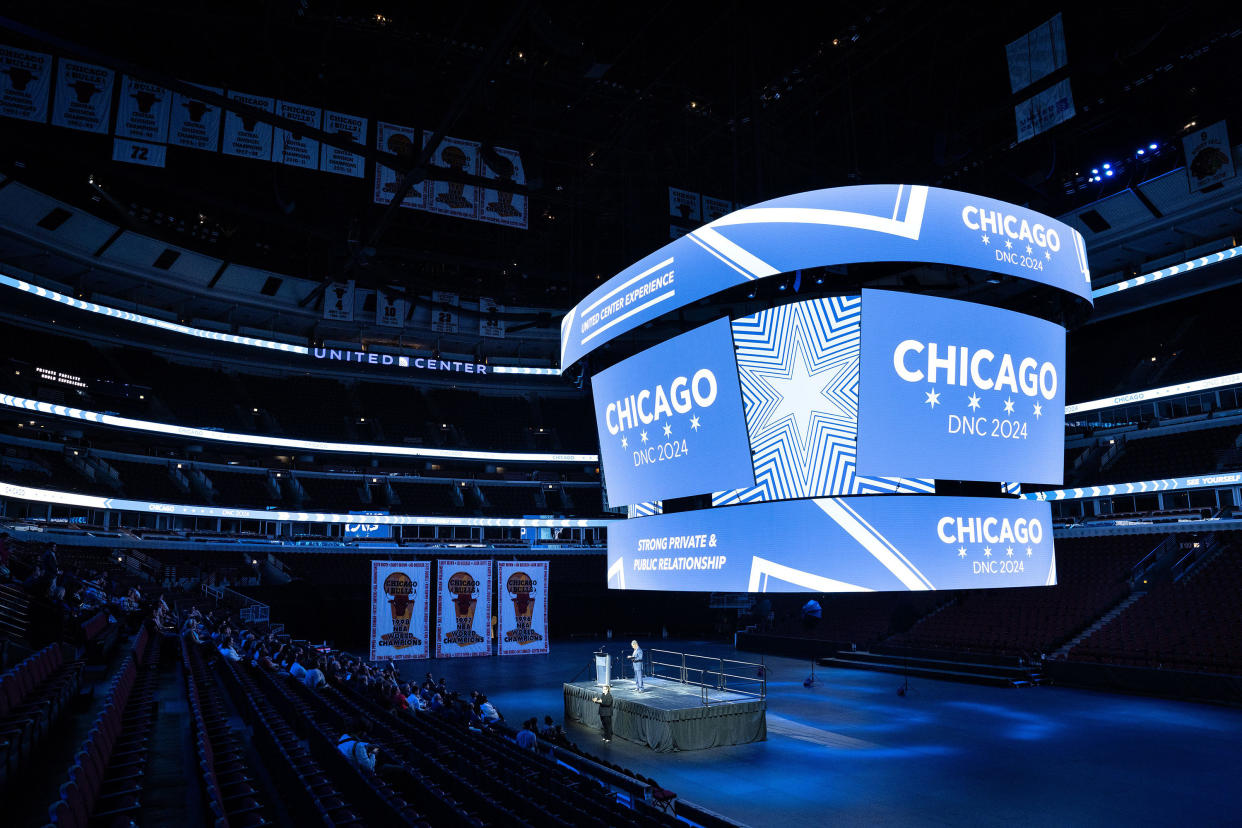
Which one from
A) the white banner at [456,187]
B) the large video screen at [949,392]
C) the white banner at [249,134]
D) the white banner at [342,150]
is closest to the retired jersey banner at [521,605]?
the white banner at [456,187]

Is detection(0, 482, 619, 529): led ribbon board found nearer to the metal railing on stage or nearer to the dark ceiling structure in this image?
the metal railing on stage

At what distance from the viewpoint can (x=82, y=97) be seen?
47.1ft

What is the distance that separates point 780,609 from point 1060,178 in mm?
24295

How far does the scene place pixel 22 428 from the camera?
109 feet

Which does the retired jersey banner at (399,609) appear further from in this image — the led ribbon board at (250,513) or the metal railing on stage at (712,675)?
the metal railing on stage at (712,675)

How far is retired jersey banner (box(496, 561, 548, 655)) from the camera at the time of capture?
29250 millimetres

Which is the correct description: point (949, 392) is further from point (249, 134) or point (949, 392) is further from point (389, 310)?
point (389, 310)

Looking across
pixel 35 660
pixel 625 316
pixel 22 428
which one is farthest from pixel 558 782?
pixel 22 428

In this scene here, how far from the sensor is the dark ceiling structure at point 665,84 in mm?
16203

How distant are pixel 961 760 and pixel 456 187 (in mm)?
17212

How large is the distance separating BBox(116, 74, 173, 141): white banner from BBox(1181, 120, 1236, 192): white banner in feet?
Answer: 86.2

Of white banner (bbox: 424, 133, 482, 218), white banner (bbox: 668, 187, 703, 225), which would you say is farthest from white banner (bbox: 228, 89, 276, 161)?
white banner (bbox: 668, 187, 703, 225)

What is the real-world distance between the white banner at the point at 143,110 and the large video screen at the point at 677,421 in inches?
427

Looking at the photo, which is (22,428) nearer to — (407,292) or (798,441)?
(407,292)
